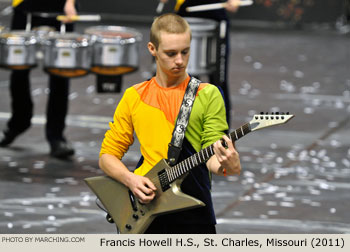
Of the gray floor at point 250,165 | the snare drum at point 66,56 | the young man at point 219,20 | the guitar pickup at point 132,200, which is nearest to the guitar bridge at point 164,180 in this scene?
the guitar pickup at point 132,200

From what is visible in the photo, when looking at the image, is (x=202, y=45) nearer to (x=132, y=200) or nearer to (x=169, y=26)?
(x=132, y=200)

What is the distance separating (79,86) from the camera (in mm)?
11992

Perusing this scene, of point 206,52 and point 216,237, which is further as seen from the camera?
point 206,52

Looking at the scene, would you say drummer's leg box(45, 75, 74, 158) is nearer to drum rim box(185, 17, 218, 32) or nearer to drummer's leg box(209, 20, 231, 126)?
drum rim box(185, 17, 218, 32)

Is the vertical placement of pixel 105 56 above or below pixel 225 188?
above

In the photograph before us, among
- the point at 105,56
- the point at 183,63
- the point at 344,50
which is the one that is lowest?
the point at 344,50

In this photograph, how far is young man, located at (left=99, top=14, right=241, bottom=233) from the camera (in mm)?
3738

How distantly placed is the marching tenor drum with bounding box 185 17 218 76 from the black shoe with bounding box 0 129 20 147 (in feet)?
6.15

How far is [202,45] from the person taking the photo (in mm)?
8125

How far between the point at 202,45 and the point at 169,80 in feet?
14.1

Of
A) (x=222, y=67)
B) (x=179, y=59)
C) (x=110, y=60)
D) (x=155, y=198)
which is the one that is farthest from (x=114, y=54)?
(x=179, y=59)

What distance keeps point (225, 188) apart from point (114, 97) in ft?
14.0

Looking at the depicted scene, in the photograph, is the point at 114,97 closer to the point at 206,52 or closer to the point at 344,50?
the point at 206,52

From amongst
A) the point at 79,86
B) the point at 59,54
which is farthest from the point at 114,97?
the point at 59,54
